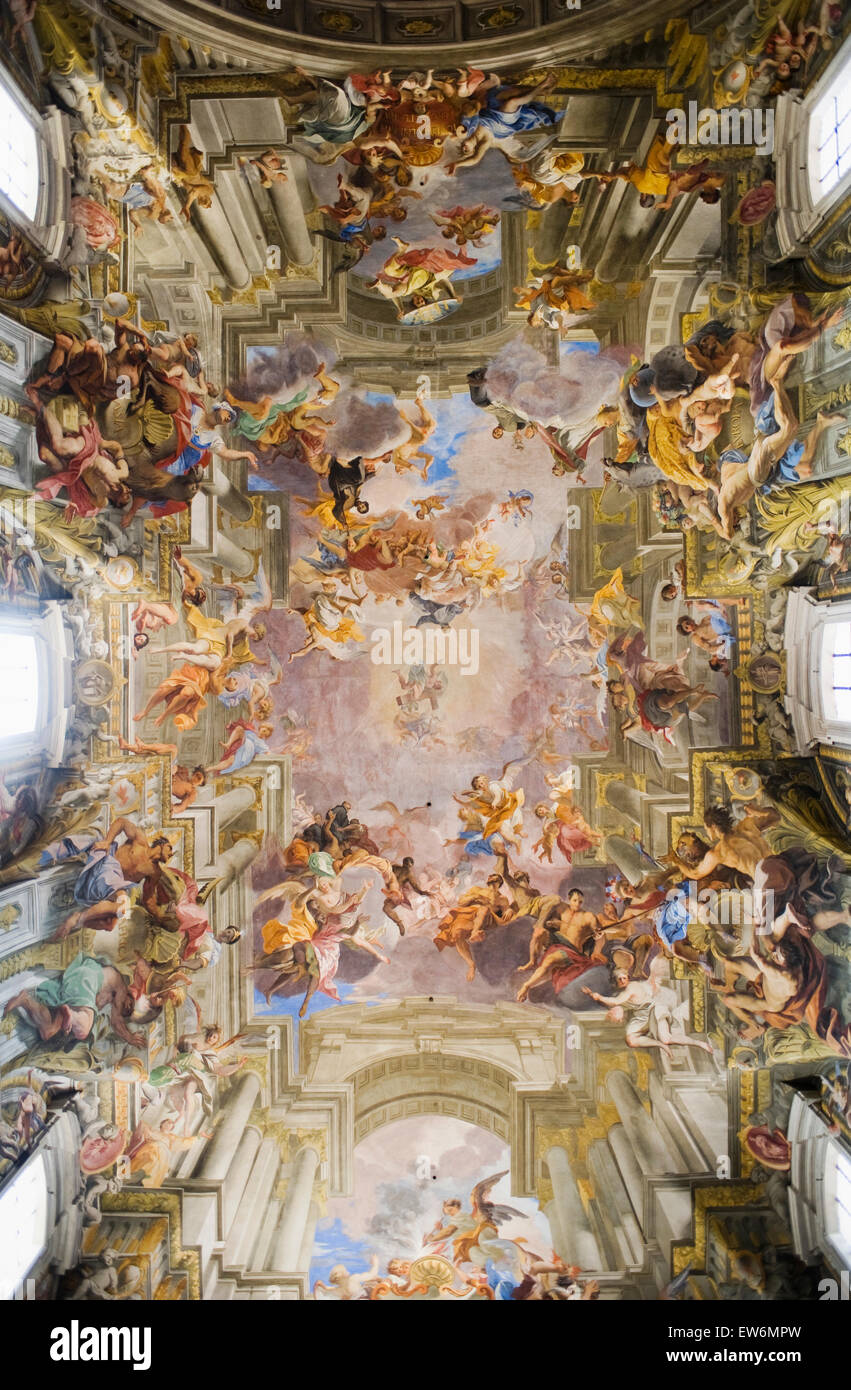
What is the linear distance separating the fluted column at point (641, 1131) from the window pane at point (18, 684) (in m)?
8.63

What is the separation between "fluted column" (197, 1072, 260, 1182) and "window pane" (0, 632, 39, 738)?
5.34 meters

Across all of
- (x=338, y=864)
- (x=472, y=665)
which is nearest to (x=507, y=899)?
(x=338, y=864)

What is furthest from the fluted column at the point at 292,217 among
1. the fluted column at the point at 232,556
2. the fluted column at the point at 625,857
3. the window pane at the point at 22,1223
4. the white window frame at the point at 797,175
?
the window pane at the point at 22,1223

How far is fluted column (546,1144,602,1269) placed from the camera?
10.9 m

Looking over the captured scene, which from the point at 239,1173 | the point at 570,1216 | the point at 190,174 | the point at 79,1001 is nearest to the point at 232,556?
the point at 190,174

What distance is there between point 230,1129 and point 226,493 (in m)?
8.13

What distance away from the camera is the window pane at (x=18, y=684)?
1024cm

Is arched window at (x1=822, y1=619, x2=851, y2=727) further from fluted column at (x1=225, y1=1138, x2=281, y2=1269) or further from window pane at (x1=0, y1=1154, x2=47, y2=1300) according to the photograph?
window pane at (x1=0, y1=1154, x2=47, y2=1300)

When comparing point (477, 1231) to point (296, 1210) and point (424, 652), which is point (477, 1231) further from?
point (424, 652)

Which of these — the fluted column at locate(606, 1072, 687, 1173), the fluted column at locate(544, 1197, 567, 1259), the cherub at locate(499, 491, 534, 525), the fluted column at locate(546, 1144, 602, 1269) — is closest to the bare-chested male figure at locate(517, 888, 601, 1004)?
the fluted column at locate(606, 1072, 687, 1173)

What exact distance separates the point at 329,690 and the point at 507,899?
378 cm

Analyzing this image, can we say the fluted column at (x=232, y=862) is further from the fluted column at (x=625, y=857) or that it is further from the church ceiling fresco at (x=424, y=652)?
the fluted column at (x=625, y=857)

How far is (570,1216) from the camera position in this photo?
1123 cm
